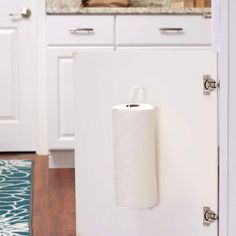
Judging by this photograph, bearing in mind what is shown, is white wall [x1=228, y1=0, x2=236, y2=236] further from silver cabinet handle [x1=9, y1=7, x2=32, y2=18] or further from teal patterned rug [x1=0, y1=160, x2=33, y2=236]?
silver cabinet handle [x1=9, y1=7, x2=32, y2=18]

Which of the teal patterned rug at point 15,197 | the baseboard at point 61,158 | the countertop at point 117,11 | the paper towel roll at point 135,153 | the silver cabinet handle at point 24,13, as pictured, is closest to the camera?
the paper towel roll at point 135,153

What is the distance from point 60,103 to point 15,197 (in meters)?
0.76

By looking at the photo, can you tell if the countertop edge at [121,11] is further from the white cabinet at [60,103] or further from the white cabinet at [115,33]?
the white cabinet at [60,103]

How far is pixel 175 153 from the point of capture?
1807mm

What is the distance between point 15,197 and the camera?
2.78 metres

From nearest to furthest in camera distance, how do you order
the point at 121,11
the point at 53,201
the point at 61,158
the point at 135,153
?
1. the point at 135,153
2. the point at 53,201
3. the point at 121,11
4. the point at 61,158

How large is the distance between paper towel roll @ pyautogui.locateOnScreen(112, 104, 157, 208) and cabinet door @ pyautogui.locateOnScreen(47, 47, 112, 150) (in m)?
1.61

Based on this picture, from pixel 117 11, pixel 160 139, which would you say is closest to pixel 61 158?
pixel 117 11

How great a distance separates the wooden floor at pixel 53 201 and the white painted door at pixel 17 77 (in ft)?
1.25

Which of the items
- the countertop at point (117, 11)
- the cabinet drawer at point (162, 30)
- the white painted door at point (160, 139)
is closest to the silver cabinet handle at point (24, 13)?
the countertop at point (117, 11)

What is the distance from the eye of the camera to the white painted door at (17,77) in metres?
3.95

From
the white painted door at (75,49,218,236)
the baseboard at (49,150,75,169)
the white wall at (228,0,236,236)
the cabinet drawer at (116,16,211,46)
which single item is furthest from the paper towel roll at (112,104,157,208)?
the baseboard at (49,150,75,169)

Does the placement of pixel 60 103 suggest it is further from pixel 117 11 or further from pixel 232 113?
pixel 232 113

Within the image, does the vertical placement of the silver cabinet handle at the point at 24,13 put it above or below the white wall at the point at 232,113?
above
